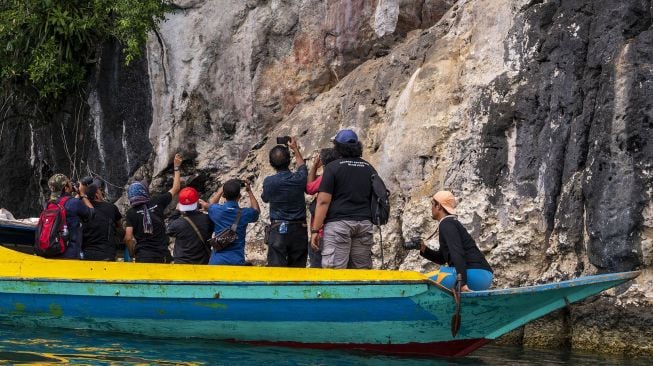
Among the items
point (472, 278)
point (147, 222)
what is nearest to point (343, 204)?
point (472, 278)

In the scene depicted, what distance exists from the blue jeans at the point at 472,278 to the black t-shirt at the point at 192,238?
260 centimetres

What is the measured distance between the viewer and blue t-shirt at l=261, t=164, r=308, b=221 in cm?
1023

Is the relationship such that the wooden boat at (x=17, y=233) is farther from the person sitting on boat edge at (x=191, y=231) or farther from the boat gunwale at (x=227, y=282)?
the person sitting on boat edge at (x=191, y=231)

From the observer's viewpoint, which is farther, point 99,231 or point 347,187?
point 99,231

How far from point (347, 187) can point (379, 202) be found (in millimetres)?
332

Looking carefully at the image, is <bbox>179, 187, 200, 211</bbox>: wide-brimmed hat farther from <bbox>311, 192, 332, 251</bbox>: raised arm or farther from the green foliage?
the green foliage

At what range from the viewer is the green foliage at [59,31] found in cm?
1617

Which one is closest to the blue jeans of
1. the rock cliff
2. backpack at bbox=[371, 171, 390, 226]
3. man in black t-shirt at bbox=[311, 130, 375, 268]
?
backpack at bbox=[371, 171, 390, 226]

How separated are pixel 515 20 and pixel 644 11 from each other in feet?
5.48

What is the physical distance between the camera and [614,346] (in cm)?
1021

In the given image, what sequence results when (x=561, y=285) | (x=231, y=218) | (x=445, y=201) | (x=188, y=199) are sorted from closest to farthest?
(x=561, y=285) → (x=445, y=201) → (x=231, y=218) → (x=188, y=199)

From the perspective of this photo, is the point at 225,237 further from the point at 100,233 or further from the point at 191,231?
the point at 100,233

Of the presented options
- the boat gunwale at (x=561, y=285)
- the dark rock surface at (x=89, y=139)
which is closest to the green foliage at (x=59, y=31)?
the dark rock surface at (x=89, y=139)

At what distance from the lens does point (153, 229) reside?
11.0 metres
